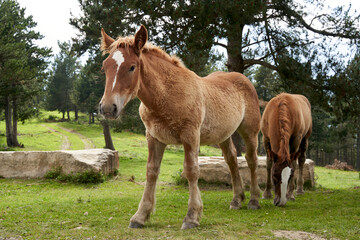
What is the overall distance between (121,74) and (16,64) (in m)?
19.5

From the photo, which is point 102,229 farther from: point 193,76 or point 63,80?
point 63,80

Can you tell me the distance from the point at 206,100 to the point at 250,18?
5.74 meters

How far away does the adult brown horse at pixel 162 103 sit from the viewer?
13.6ft

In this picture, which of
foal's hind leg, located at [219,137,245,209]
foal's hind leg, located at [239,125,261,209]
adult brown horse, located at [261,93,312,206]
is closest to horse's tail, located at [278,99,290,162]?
adult brown horse, located at [261,93,312,206]

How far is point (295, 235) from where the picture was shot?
4555mm

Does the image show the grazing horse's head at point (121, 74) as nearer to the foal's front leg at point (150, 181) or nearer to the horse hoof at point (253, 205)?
the foal's front leg at point (150, 181)

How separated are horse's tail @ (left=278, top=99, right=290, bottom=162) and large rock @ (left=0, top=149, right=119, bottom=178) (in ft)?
22.3

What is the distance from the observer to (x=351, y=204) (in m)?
7.41

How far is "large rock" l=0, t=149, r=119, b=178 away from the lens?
36.8 feet

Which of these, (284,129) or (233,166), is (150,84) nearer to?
(233,166)

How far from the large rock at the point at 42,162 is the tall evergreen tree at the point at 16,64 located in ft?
35.2

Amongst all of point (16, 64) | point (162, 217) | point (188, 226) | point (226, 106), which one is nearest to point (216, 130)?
point (226, 106)

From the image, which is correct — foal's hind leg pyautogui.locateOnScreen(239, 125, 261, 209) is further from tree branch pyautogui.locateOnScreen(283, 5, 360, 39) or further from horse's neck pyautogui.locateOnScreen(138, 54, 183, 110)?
tree branch pyautogui.locateOnScreen(283, 5, 360, 39)

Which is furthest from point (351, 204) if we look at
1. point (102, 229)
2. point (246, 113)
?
point (102, 229)
